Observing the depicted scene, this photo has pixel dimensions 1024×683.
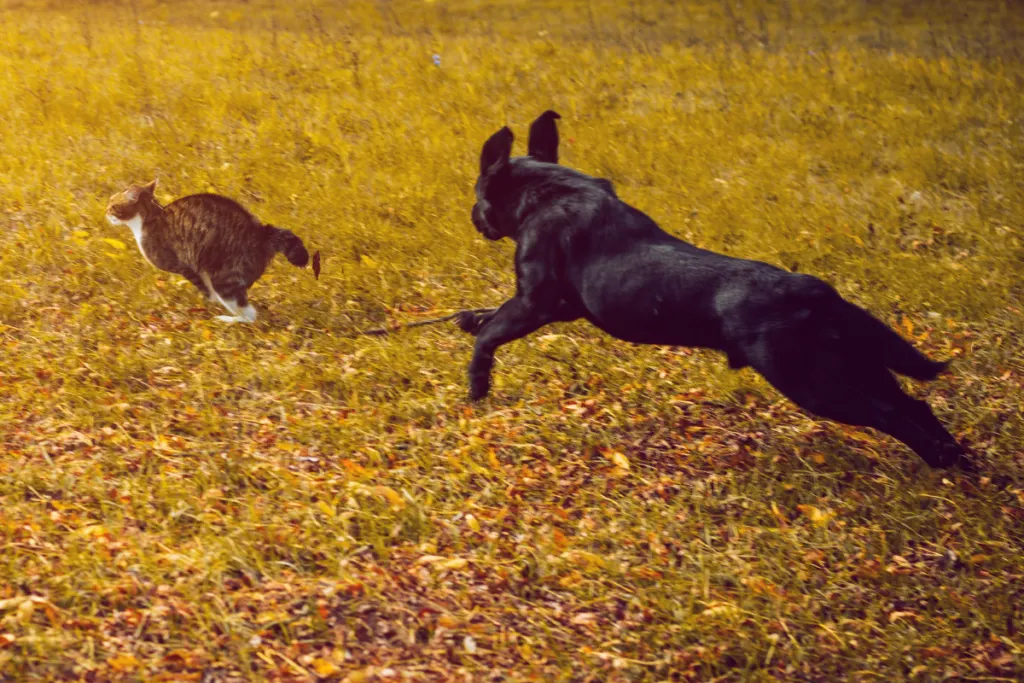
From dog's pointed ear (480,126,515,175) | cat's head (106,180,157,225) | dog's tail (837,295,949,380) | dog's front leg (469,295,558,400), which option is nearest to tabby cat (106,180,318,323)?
cat's head (106,180,157,225)

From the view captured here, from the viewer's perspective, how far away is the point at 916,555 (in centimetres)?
422

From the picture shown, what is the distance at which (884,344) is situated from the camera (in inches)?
164

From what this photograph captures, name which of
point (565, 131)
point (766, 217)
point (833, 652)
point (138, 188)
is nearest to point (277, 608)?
point (833, 652)

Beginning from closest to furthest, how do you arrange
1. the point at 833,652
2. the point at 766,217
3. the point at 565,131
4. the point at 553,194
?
the point at 833,652
the point at 553,194
the point at 766,217
the point at 565,131

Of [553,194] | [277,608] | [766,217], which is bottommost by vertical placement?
[277,608]

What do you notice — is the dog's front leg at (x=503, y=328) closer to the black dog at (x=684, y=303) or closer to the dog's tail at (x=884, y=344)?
the black dog at (x=684, y=303)

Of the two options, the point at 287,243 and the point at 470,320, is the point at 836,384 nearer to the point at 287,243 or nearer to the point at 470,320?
the point at 470,320

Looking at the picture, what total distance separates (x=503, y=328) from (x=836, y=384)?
5.19 feet

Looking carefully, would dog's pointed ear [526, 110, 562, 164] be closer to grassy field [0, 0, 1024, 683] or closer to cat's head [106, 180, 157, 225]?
grassy field [0, 0, 1024, 683]

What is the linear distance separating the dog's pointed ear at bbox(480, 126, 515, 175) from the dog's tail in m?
1.74

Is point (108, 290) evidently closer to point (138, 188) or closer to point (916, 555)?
point (138, 188)

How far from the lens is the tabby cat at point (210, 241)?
5.77 metres

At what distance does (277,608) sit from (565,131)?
A: 6276 mm

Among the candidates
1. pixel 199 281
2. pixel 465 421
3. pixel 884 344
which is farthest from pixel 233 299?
pixel 884 344
